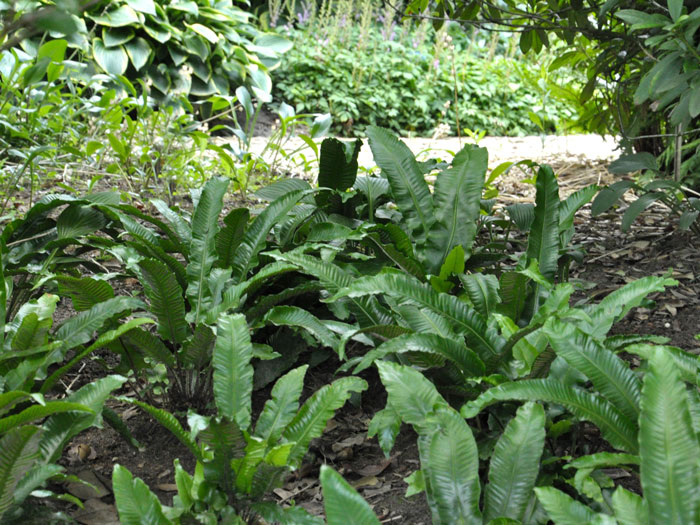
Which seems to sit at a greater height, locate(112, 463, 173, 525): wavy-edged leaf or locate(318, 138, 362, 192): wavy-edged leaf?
locate(318, 138, 362, 192): wavy-edged leaf

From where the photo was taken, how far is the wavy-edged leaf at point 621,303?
188 cm

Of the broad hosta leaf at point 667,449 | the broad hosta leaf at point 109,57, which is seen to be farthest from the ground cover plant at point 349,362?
the broad hosta leaf at point 109,57

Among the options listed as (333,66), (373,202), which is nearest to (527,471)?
(373,202)

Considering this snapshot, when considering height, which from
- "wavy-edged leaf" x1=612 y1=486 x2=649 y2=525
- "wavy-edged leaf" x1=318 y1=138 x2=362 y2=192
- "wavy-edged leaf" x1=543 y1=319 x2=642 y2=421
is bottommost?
"wavy-edged leaf" x1=612 y1=486 x2=649 y2=525

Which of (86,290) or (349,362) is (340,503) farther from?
(86,290)

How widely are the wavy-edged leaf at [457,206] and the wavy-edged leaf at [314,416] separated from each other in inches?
33.6

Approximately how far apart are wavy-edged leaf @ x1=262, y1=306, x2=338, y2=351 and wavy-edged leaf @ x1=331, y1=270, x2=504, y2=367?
18 centimetres

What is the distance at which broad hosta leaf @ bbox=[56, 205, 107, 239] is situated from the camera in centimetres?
248

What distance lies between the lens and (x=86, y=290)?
210 centimetres

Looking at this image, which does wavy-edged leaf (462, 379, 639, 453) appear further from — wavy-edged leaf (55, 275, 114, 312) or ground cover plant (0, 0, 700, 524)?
Answer: wavy-edged leaf (55, 275, 114, 312)

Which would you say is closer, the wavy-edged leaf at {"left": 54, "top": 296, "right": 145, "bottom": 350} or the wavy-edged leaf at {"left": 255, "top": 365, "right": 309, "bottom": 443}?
the wavy-edged leaf at {"left": 255, "top": 365, "right": 309, "bottom": 443}

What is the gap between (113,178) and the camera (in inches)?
159

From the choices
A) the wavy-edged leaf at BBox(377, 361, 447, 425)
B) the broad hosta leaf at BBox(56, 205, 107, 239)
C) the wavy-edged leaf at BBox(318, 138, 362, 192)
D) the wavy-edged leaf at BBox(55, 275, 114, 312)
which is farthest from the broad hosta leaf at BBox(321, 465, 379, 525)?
the wavy-edged leaf at BBox(318, 138, 362, 192)

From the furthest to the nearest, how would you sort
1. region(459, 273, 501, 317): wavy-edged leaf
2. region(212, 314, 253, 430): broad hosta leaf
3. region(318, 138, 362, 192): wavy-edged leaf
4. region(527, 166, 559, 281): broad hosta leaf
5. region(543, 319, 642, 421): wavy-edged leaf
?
1. region(318, 138, 362, 192): wavy-edged leaf
2. region(527, 166, 559, 281): broad hosta leaf
3. region(459, 273, 501, 317): wavy-edged leaf
4. region(212, 314, 253, 430): broad hosta leaf
5. region(543, 319, 642, 421): wavy-edged leaf
